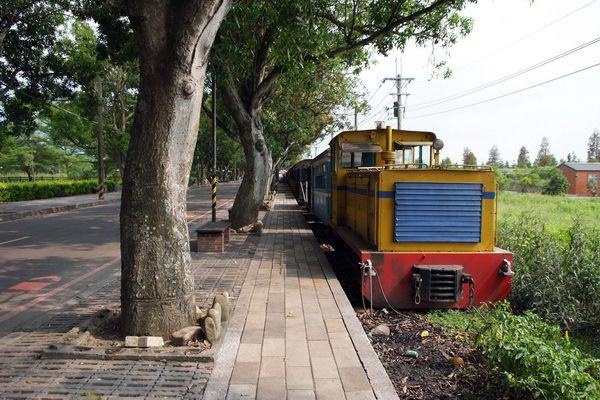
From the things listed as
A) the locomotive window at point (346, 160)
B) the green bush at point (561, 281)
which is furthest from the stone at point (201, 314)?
the locomotive window at point (346, 160)

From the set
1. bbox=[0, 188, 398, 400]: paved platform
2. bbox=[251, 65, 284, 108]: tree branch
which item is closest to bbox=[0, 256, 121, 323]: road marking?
bbox=[0, 188, 398, 400]: paved platform

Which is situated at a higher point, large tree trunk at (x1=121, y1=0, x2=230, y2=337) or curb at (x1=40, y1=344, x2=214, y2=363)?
large tree trunk at (x1=121, y1=0, x2=230, y2=337)

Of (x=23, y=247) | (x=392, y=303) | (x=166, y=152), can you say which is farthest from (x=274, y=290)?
(x=23, y=247)

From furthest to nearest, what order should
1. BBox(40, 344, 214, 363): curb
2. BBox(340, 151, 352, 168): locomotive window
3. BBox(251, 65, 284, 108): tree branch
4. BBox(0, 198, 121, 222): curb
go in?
BBox(0, 198, 121, 222): curb, BBox(251, 65, 284, 108): tree branch, BBox(340, 151, 352, 168): locomotive window, BBox(40, 344, 214, 363): curb

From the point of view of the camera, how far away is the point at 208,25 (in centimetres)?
474

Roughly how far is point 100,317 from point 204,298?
5.00 feet

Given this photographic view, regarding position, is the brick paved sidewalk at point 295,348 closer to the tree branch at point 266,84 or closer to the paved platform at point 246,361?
the paved platform at point 246,361

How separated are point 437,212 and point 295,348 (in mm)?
3215

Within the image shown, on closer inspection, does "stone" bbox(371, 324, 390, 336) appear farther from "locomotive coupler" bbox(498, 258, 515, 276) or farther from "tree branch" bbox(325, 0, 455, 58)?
"tree branch" bbox(325, 0, 455, 58)

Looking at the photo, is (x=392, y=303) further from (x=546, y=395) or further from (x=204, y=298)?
(x=546, y=395)

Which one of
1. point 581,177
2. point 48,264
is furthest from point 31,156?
point 581,177

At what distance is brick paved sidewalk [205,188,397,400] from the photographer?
3699 millimetres

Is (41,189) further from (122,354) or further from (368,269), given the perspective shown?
(122,354)

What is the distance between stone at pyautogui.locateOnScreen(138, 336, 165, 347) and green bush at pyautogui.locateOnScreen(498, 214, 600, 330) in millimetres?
5055
